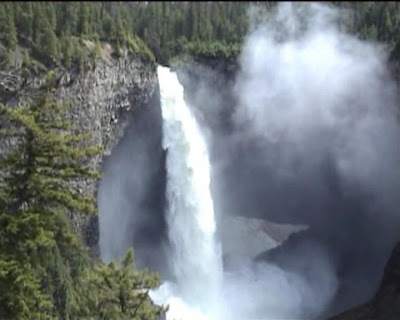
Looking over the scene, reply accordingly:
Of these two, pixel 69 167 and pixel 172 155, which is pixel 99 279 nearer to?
pixel 69 167

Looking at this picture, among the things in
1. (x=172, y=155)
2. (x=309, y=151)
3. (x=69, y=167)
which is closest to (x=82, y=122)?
(x=172, y=155)

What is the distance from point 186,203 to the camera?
53344 millimetres

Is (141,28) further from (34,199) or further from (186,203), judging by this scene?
(34,199)

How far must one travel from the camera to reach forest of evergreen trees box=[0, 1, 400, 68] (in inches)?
1794

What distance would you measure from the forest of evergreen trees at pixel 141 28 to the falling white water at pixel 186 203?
429 centimetres

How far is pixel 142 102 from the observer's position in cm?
5103

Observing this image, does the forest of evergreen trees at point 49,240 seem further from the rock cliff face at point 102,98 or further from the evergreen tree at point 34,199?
the rock cliff face at point 102,98

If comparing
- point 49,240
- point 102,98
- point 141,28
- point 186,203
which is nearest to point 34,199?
point 49,240

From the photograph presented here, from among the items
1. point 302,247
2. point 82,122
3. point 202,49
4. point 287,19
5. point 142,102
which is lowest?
point 302,247

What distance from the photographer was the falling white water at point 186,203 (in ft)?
172

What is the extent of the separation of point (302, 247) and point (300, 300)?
677cm

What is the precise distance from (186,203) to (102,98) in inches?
433

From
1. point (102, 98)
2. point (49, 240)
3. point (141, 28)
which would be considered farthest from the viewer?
point (141, 28)

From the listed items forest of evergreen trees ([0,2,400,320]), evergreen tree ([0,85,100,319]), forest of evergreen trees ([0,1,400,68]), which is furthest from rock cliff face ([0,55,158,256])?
evergreen tree ([0,85,100,319])
